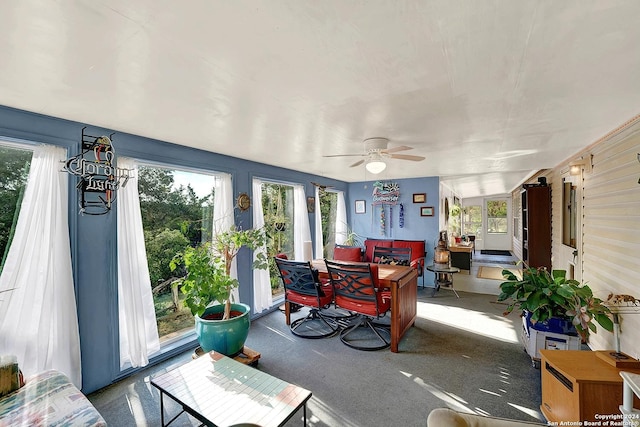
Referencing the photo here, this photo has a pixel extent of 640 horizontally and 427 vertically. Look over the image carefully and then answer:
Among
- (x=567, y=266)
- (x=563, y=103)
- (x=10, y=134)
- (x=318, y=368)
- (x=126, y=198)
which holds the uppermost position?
(x=563, y=103)

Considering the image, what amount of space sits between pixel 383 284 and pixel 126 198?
2.74 m

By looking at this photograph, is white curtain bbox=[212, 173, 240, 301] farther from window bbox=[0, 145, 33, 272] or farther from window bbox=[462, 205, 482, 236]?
window bbox=[462, 205, 482, 236]

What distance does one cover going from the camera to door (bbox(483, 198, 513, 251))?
9.75 metres

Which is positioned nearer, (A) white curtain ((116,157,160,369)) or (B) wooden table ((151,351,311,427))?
(B) wooden table ((151,351,311,427))

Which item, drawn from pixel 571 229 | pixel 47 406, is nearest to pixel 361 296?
pixel 47 406

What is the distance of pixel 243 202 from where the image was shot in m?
3.69

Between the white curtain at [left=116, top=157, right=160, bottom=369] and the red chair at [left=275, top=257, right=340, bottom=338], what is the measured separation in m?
1.44

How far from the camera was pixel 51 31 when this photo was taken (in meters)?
1.13

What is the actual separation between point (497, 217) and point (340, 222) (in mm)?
7170

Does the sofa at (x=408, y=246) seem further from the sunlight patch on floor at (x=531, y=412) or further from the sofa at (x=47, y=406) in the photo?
the sofa at (x=47, y=406)

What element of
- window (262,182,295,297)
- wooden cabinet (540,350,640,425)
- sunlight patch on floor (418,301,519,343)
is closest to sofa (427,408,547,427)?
wooden cabinet (540,350,640,425)

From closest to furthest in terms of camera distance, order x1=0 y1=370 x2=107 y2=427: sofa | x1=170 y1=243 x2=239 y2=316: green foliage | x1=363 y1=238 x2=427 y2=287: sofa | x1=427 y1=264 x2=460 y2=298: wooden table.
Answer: x1=0 y1=370 x2=107 y2=427: sofa, x1=170 y1=243 x2=239 y2=316: green foliage, x1=427 y1=264 x2=460 y2=298: wooden table, x1=363 y1=238 x2=427 y2=287: sofa

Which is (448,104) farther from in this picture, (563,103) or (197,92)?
(197,92)

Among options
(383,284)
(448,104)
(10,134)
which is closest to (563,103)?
(448,104)
